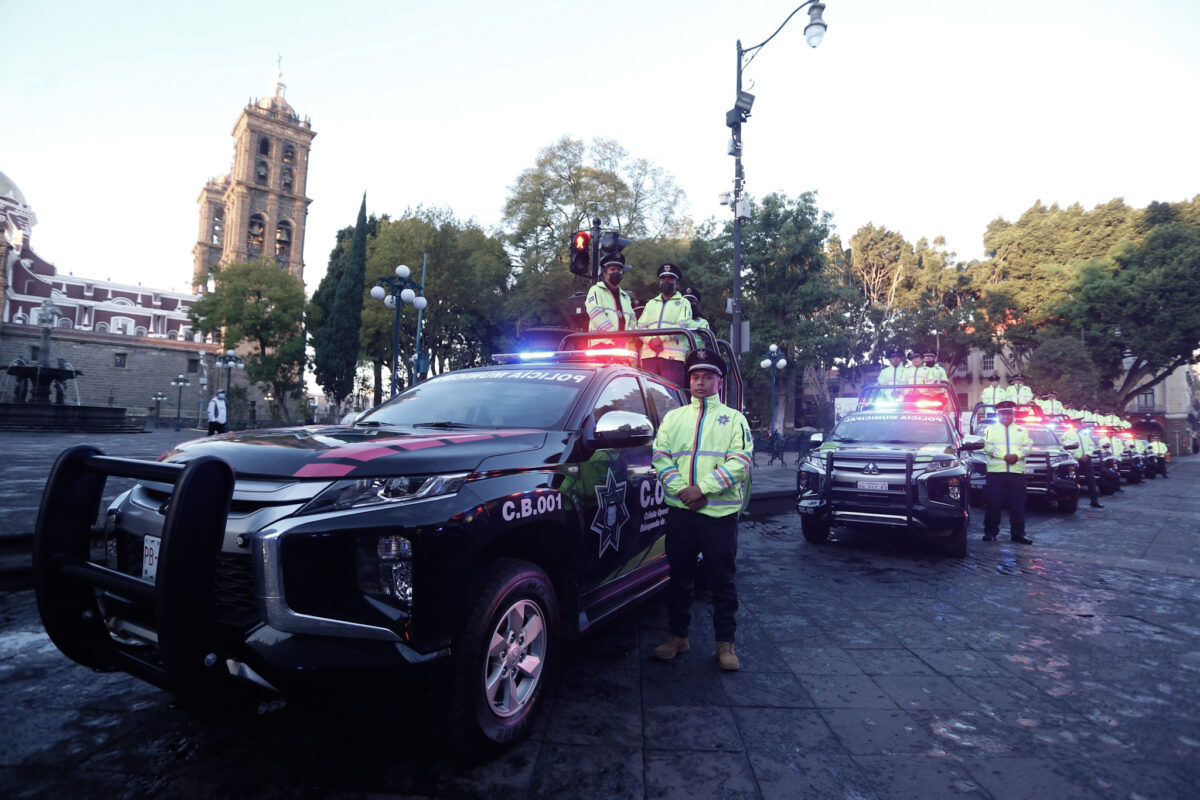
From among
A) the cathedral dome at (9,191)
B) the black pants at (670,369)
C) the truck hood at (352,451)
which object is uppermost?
the cathedral dome at (9,191)

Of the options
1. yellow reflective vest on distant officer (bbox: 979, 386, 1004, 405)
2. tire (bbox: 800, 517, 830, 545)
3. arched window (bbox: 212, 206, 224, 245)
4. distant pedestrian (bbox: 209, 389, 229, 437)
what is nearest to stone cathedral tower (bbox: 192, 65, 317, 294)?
arched window (bbox: 212, 206, 224, 245)

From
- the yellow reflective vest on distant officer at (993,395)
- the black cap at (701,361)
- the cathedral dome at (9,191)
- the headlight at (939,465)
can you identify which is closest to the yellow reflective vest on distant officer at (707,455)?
the black cap at (701,361)

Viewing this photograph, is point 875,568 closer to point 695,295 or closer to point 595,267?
point 695,295

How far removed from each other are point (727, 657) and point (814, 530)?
15.3 feet

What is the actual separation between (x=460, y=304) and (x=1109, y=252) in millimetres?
41316

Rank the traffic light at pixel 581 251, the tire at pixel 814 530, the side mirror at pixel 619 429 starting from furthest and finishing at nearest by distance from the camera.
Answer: the traffic light at pixel 581 251, the tire at pixel 814 530, the side mirror at pixel 619 429

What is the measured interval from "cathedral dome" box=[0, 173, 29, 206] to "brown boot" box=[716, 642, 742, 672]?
108763mm

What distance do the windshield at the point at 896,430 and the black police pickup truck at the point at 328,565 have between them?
623 cm

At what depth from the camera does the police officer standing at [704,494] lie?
377 centimetres

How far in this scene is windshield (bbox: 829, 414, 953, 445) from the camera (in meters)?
7.97

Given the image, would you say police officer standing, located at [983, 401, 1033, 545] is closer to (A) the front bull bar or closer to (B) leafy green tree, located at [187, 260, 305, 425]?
(A) the front bull bar

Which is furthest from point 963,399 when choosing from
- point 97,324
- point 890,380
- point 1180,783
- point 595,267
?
point 97,324

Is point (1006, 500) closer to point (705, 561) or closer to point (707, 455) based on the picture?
point (705, 561)

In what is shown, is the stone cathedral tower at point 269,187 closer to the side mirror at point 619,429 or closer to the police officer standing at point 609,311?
the police officer standing at point 609,311
